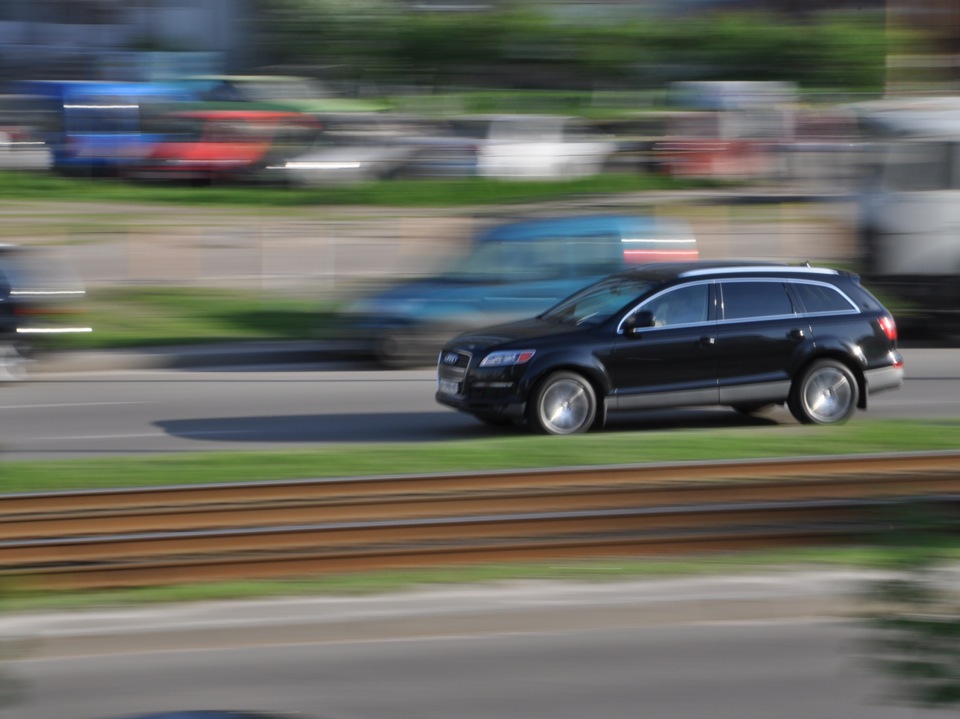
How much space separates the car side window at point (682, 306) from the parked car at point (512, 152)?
65.9 feet

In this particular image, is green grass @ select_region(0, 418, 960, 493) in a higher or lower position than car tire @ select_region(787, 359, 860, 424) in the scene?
lower

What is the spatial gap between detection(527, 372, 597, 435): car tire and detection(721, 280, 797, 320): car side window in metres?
1.44

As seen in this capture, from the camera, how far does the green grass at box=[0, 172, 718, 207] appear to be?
28.8 metres

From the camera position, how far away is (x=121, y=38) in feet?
163

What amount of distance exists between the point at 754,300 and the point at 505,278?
177 inches

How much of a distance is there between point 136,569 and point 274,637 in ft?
4.10

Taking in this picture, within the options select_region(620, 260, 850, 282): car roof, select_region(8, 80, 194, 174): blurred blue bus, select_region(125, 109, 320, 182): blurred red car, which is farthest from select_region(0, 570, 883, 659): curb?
select_region(8, 80, 194, 174): blurred blue bus

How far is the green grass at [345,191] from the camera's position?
2883cm

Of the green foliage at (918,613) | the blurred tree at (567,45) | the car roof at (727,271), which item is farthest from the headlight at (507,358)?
the blurred tree at (567,45)

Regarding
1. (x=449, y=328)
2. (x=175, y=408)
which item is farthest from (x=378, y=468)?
(x=449, y=328)

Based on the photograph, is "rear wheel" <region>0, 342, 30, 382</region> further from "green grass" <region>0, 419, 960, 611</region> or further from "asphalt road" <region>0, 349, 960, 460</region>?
"green grass" <region>0, 419, 960, 611</region>

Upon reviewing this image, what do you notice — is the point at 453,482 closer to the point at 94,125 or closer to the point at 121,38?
the point at 94,125

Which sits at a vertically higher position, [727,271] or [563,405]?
[727,271]

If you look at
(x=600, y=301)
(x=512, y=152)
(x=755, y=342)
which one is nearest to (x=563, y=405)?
(x=600, y=301)
